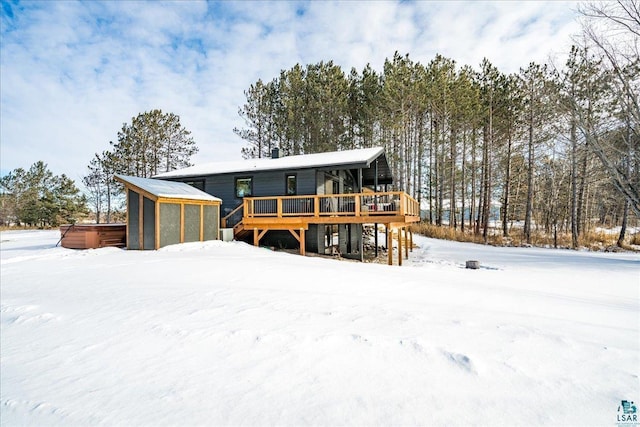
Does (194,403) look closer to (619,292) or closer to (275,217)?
(619,292)

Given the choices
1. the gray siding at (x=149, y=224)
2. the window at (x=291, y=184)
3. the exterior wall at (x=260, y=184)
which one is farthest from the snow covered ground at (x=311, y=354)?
the window at (x=291, y=184)

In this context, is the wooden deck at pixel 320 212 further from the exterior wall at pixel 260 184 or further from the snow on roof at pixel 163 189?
the snow on roof at pixel 163 189

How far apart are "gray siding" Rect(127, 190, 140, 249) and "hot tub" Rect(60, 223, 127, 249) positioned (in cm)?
105

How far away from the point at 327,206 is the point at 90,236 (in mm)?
8288

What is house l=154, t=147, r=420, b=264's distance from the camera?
35.1ft

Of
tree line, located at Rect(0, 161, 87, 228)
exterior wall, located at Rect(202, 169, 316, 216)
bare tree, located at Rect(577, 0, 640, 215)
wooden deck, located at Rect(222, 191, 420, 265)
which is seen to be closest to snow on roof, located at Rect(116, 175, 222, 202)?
wooden deck, located at Rect(222, 191, 420, 265)

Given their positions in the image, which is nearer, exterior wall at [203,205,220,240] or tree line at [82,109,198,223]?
exterior wall at [203,205,220,240]

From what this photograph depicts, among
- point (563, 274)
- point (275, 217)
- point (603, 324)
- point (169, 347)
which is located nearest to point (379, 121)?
point (275, 217)

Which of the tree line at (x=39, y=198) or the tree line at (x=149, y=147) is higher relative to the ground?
the tree line at (x=149, y=147)

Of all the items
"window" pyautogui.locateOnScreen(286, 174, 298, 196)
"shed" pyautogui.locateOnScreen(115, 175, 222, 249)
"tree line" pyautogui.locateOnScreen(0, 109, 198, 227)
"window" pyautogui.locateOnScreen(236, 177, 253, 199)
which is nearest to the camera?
"shed" pyautogui.locateOnScreen(115, 175, 222, 249)

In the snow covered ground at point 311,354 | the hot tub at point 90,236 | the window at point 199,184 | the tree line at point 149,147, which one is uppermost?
the tree line at point 149,147

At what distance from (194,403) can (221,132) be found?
82.2 ft

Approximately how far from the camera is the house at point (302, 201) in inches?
421

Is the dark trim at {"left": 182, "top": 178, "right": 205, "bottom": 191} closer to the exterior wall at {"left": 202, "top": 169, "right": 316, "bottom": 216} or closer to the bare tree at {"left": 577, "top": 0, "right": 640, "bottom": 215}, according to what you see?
the exterior wall at {"left": 202, "top": 169, "right": 316, "bottom": 216}
